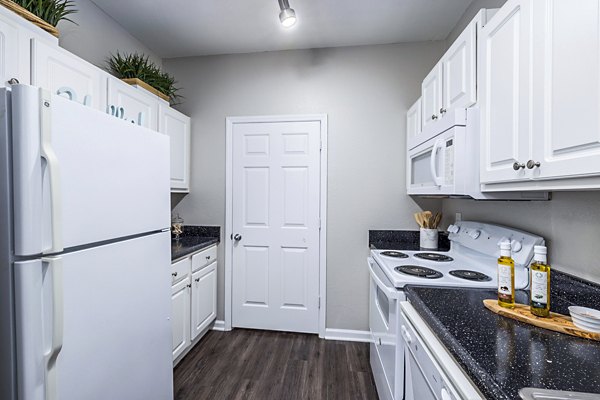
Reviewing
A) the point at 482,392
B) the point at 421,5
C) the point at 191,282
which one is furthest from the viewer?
the point at 191,282

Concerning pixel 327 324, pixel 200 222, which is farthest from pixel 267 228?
pixel 327 324

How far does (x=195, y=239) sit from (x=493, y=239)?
2.33 m

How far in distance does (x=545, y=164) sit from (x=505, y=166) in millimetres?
220

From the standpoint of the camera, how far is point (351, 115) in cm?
259

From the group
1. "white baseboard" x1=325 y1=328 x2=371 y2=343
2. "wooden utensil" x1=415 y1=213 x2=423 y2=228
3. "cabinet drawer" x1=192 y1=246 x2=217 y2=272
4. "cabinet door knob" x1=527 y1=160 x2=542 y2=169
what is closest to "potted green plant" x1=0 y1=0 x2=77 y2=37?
"cabinet drawer" x1=192 y1=246 x2=217 y2=272

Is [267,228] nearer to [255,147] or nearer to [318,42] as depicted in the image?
[255,147]

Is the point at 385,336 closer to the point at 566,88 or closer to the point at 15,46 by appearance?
the point at 566,88

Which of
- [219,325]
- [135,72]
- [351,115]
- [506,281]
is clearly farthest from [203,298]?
[506,281]

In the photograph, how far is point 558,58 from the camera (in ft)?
2.70

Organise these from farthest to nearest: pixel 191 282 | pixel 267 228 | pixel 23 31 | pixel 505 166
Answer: pixel 267 228, pixel 191 282, pixel 23 31, pixel 505 166

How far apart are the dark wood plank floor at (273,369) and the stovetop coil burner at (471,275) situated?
1.01 meters

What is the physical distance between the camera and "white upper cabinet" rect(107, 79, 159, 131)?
70.3 inches

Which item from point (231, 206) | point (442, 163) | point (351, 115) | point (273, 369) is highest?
point (351, 115)

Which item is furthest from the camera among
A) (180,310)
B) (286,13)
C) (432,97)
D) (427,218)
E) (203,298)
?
(203,298)
